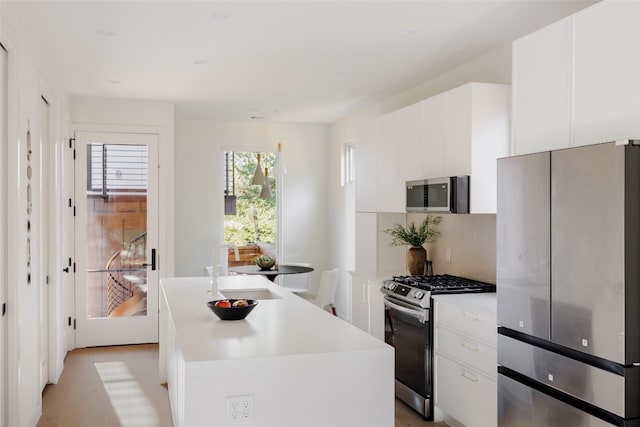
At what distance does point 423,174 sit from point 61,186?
327 cm

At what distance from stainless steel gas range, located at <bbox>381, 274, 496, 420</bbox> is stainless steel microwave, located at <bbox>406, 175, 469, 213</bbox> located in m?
0.55

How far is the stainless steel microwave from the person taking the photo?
384cm

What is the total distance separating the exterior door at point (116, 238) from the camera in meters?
6.18

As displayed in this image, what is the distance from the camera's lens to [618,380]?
7.54 feet

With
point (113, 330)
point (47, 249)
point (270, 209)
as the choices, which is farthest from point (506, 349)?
point (270, 209)

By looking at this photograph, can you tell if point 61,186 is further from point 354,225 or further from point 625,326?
point 625,326

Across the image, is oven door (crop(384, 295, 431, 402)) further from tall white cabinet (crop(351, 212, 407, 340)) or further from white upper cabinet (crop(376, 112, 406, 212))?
white upper cabinet (crop(376, 112, 406, 212))

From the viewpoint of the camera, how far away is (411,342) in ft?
13.8

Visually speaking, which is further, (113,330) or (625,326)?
(113,330)

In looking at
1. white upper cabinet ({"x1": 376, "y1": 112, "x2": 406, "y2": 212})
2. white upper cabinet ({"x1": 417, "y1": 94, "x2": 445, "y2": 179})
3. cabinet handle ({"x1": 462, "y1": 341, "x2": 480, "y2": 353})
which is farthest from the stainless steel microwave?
cabinet handle ({"x1": 462, "y1": 341, "x2": 480, "y2": 353})

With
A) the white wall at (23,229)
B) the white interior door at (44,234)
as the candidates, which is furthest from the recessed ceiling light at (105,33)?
the white interior door at (44,234)

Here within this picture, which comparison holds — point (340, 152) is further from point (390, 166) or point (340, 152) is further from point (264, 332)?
point (264, 332)

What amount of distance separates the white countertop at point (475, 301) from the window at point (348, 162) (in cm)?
347

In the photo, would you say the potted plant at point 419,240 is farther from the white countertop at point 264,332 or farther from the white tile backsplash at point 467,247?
the white countertop at point 264,332
